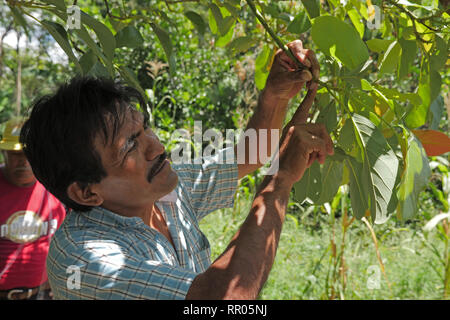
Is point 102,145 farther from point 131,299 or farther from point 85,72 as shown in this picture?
point 131,299

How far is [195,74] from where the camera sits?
444cm

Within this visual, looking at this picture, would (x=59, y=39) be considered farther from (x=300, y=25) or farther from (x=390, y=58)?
(x=390, y=58)

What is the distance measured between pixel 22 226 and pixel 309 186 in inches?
63.5

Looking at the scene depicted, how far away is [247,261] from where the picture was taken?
713 mm

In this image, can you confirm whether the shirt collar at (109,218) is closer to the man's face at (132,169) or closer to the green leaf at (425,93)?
the man's face at (132,169)

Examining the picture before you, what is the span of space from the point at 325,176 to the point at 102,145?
42cm

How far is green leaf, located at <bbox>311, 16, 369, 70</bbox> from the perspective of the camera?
24.5 inches

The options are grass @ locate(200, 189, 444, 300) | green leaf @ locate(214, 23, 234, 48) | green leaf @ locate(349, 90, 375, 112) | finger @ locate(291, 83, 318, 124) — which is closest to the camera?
green leaf @ locate(349, 90, 375, 112)

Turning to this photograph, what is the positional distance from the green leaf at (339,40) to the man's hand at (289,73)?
0.20m

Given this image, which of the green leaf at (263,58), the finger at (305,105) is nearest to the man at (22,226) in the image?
the green leaf at (263,58)

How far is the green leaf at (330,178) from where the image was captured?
91 cm

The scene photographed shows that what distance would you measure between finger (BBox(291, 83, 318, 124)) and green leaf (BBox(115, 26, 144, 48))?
12.6 inches

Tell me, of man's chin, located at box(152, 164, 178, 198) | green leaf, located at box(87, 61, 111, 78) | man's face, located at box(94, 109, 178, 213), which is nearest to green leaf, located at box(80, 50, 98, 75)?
green leaf, located at box(87, 61, 111, 78)

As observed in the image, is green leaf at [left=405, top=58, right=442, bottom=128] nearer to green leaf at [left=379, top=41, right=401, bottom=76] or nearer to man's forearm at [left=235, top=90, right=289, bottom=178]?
green leaf at [left=379, top=41, right=401, bottom=76]
